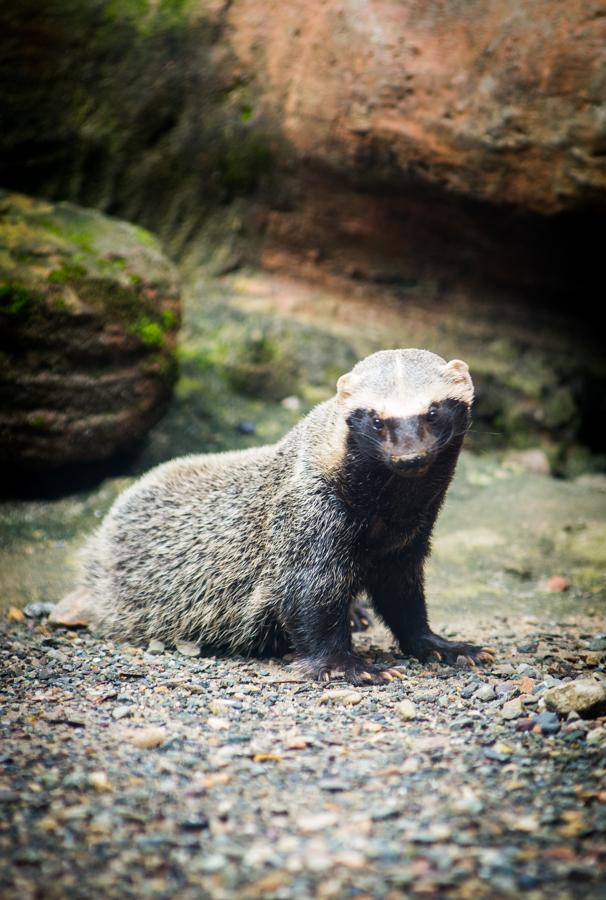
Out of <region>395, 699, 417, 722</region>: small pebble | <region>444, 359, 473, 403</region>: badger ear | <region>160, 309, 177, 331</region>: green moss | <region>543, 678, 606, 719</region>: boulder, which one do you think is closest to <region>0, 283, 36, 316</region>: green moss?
<region>160, 309, 177, 331</region>: green moss

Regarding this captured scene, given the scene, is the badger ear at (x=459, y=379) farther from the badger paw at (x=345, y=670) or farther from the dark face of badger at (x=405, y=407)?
the badger paw at (x=345, y=670)

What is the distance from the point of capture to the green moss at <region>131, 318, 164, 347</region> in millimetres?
8344

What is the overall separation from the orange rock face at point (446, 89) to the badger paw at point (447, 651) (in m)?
5.15

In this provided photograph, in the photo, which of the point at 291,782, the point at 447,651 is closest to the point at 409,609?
the point at 447,651

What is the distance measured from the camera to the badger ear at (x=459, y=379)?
568cm

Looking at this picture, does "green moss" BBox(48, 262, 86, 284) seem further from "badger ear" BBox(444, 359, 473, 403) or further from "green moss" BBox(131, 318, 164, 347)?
"badger ear" BBox(444, 359, 473, 403)

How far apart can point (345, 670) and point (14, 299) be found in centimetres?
435

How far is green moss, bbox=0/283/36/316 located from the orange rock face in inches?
152

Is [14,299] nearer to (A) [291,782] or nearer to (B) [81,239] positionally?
(B) [81,239]

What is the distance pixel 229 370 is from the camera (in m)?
10.0

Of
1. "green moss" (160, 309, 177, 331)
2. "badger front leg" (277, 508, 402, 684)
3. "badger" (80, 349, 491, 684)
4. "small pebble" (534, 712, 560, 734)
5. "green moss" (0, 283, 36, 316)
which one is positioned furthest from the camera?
"green moss" (160, 309, 177, 331)

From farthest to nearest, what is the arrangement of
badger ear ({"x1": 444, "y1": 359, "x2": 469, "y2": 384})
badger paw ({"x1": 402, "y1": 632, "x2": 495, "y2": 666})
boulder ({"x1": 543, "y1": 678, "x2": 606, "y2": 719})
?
badger paw ({"x1": 402, "y1": 632, "x2": 495, "y2": 666})
badger ear ({"x1": 444, "y1": 359, "x2": 469, "y2": 384})
boulder ({"x1": 543, "y1": 678, "x2": 606, "y2": 719})

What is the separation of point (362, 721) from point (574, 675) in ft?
5.08

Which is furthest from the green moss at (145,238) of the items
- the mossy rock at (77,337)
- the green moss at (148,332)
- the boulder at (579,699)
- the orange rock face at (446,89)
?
the boulder at (579,699)
